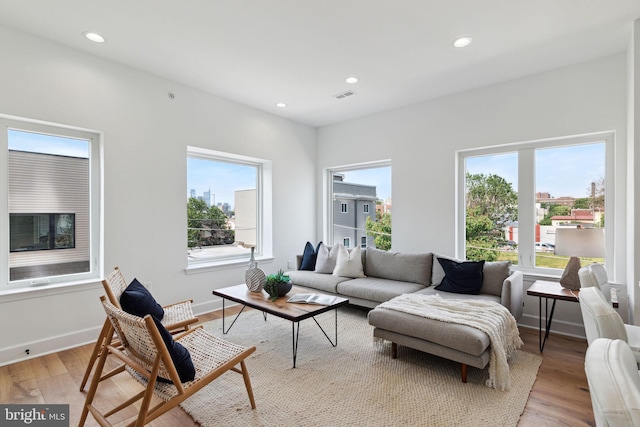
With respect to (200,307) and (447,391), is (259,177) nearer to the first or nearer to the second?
A: (200,307)

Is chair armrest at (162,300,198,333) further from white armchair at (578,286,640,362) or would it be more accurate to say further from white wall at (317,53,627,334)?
white wall at (317,53,627,334)

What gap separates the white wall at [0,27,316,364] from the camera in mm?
2801

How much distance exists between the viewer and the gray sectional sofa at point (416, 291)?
92.3 inches

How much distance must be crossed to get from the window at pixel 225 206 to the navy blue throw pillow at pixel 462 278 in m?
2.33

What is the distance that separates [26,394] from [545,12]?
477 centimetres

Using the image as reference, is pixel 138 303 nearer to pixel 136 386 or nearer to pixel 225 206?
pixel 136 386

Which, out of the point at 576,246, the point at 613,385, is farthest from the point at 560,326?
the point at 613,385

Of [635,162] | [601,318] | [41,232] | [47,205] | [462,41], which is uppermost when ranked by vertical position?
[462,41]

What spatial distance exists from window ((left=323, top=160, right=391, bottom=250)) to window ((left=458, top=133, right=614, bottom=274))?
45.6 inches

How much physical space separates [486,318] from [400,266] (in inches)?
62.2

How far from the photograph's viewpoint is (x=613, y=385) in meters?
0.76

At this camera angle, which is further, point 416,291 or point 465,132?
point 465,132

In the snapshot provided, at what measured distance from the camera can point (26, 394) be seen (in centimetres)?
225

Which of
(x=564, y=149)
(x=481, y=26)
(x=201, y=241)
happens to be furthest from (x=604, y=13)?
(x=201, y=241)
